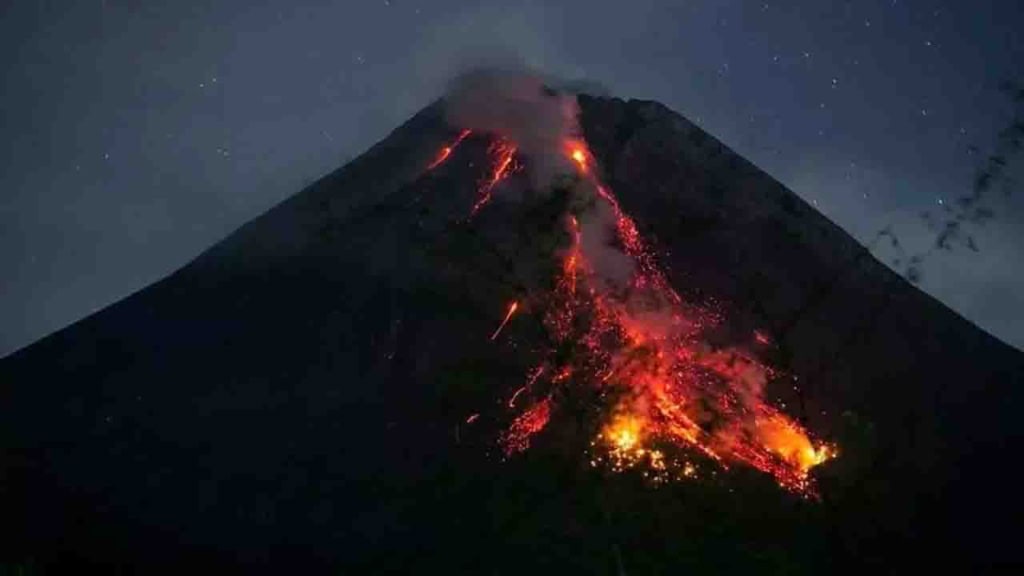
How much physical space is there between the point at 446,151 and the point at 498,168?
4.85 meters

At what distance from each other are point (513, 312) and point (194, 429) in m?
12.4

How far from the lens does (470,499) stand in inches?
1088

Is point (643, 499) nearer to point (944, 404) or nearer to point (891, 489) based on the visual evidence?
point (891, 489)

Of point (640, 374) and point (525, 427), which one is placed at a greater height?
point (640, 374)

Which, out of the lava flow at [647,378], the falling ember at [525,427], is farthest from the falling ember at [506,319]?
the falling ember at [525,427]

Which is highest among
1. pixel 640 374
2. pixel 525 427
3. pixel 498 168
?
pixel 640 374

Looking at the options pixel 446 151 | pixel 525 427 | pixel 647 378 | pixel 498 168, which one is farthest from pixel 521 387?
pixel 446 151

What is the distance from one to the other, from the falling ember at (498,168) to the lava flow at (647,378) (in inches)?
32.5

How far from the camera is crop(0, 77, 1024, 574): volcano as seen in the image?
66.0 feet

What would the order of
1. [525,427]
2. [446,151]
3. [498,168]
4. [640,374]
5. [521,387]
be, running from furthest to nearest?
[446,151] → [498,168] → [521,387] → [525,427] → [640,374]

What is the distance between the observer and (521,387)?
107 ft

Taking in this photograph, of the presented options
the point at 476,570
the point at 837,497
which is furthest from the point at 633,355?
the point at 476,570

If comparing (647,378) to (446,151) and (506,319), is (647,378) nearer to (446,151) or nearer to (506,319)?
(506,319)

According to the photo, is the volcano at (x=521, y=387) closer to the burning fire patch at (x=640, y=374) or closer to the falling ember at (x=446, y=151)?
the burning fire patch at (x=640, y=374)
